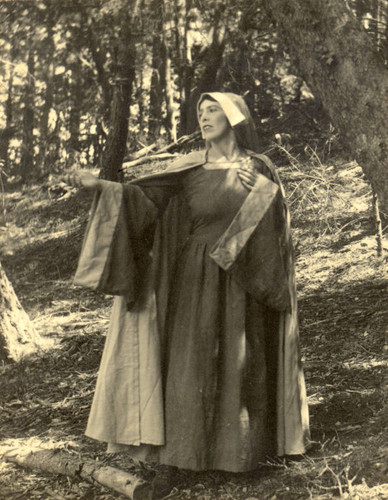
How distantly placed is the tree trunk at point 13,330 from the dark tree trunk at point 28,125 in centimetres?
59

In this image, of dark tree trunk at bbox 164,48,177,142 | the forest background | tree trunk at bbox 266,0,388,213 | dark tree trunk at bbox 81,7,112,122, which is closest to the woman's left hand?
tree trunk at bbox 266,0,388,213

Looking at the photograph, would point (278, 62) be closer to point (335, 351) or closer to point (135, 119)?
point (135, 119)

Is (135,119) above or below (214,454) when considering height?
above

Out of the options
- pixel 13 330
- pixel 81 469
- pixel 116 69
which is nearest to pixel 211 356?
pixel 81 469

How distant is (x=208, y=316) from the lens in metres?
2.94

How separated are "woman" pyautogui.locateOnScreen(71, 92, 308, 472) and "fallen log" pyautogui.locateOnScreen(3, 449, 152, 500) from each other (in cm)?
14

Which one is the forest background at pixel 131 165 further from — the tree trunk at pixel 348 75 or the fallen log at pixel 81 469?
the tree trunk at pixel 348 75

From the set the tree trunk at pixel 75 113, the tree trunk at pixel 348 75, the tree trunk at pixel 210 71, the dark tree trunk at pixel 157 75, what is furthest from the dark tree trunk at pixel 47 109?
the tree trunk at pixel 348 75

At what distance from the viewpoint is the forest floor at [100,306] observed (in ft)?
11.6

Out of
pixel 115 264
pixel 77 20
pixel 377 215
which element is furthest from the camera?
pixel 377 215

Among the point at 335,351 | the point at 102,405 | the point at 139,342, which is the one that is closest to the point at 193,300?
the point at 139,342

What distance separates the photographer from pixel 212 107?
295cm

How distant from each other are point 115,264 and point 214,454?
927 mm

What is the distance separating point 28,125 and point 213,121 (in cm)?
134
